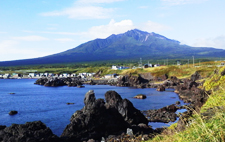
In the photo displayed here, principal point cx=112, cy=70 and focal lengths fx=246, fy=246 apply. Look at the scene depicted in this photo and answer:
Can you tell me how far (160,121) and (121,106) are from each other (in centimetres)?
808

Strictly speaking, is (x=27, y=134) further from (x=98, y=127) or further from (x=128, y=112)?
(x=128, y=112)

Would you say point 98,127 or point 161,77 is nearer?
Answer: point 98,127

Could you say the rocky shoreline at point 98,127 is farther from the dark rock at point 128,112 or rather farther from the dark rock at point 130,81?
the dark rock at point 130,81

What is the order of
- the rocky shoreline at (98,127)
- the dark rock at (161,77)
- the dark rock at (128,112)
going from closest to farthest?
1. the rocky shoreline at (98,127)
2. the dark rock at (128,112)
3. the dark rock at (161,77)

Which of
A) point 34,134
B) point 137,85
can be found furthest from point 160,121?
point 137,85

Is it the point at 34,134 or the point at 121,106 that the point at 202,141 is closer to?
the point at 34,134

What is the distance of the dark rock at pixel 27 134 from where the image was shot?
59.4 feet

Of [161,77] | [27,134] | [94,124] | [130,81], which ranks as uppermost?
[27,134]

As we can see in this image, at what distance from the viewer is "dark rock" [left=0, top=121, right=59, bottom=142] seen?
18109mm

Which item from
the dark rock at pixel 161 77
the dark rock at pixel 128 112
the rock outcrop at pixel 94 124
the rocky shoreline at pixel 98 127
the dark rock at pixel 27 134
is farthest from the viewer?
the dark rock at pixel 161 77

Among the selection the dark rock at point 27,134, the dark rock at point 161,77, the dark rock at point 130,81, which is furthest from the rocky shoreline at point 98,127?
the dark rock at point 161,77

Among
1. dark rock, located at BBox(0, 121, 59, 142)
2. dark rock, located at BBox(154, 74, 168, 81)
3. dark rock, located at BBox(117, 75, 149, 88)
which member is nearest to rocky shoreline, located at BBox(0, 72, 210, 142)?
dark rock, located at BBox(0, 121, 59, 142)

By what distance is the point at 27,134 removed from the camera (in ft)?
60.8

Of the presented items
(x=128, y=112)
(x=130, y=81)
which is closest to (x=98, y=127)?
(x=128, y=112)
